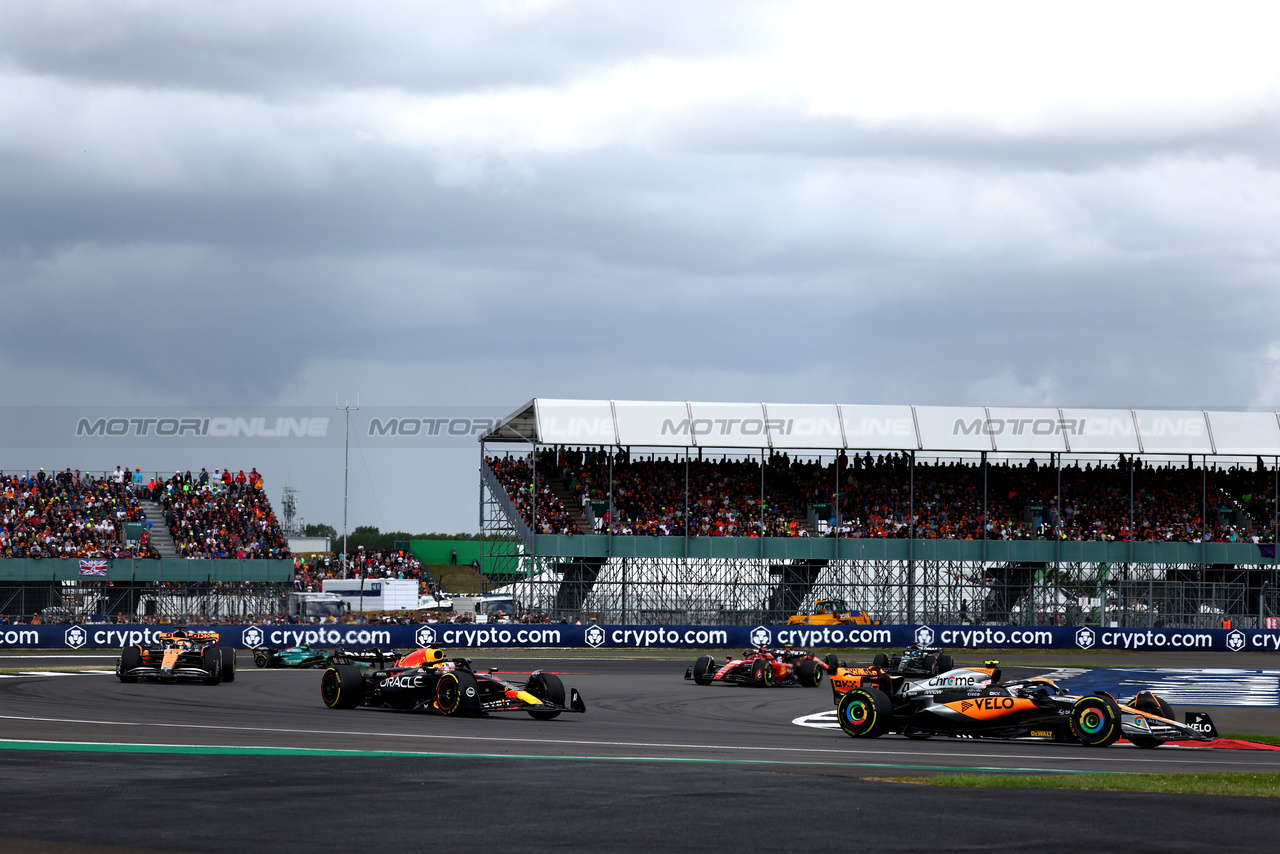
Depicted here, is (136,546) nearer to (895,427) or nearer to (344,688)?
(895,427)

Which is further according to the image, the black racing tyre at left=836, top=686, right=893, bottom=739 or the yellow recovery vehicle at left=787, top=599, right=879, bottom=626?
the yellow recovery vehicle at left=787, top=599, right=879, bottom=626

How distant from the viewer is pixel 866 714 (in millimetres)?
18406

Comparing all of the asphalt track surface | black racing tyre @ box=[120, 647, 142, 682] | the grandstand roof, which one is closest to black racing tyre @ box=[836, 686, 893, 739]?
the asphalt track surface

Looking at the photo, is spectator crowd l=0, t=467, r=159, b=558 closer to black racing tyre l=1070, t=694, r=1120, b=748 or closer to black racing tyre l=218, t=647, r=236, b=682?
black racing tyre l=218, t=647, r=236, b=682

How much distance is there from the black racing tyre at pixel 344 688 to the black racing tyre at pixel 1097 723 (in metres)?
11.0

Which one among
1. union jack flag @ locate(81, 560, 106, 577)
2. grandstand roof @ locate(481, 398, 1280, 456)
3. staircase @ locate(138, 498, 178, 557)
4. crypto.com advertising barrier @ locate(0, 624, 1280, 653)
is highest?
grandstand roof @ locate(481, 398, 1280, 456)

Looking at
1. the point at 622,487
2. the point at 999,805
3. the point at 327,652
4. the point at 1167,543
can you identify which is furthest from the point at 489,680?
the point at 1167,543

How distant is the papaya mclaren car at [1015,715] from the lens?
A: 17.7 meters

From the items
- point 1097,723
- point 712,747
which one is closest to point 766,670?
point 1097,723

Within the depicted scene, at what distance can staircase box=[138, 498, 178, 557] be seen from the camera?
53.1 m

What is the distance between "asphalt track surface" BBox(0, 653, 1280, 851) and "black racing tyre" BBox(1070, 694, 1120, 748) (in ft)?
0.69

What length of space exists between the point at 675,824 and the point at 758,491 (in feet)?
155

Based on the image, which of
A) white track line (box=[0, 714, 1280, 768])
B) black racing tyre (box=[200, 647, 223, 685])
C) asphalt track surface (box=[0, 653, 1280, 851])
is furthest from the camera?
black racing tyre (box=[200, 647, 223, 685])

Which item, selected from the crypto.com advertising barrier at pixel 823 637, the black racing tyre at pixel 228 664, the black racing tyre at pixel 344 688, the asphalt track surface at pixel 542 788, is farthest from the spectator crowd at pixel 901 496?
the asphalt track surface at pixel 542 788
